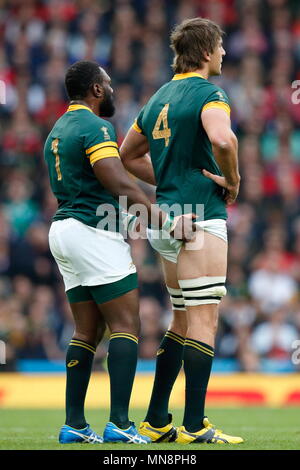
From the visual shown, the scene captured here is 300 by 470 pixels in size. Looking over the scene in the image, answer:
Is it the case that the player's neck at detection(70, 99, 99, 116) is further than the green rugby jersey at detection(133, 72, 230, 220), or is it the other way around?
the player's neck at detection(70, 99, 99, 116)

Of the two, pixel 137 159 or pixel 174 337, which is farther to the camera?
pixel 137 159

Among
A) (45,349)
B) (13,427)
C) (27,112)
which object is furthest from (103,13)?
(13,427)

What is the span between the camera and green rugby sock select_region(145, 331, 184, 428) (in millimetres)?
6059

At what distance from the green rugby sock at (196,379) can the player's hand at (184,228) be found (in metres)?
0.62

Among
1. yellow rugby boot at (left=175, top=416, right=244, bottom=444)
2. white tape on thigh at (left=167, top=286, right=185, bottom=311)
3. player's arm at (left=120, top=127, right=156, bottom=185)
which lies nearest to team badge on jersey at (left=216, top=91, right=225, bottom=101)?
player's arm at (left=120, top=127, right=156, bottom=185)

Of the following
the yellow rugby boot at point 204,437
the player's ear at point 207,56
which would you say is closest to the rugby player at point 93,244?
the yellow rugby boot at point 204,437

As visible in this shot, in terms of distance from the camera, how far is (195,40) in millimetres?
Result: 5914

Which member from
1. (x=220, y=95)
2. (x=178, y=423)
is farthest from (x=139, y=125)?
(x=178, y=423)

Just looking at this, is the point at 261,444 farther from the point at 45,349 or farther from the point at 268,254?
the point at 268,254

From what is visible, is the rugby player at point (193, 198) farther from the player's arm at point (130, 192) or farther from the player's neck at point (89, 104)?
the player's neck at point (89, 104)

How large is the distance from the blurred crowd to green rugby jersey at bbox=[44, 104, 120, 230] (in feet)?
19.6

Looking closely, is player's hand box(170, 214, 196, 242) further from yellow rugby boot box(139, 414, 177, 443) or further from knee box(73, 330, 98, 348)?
yellow rugby boot box(139, 414, 177, 443)

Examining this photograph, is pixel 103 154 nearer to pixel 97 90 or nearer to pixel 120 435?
pixel 97 90

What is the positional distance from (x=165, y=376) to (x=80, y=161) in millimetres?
1471
